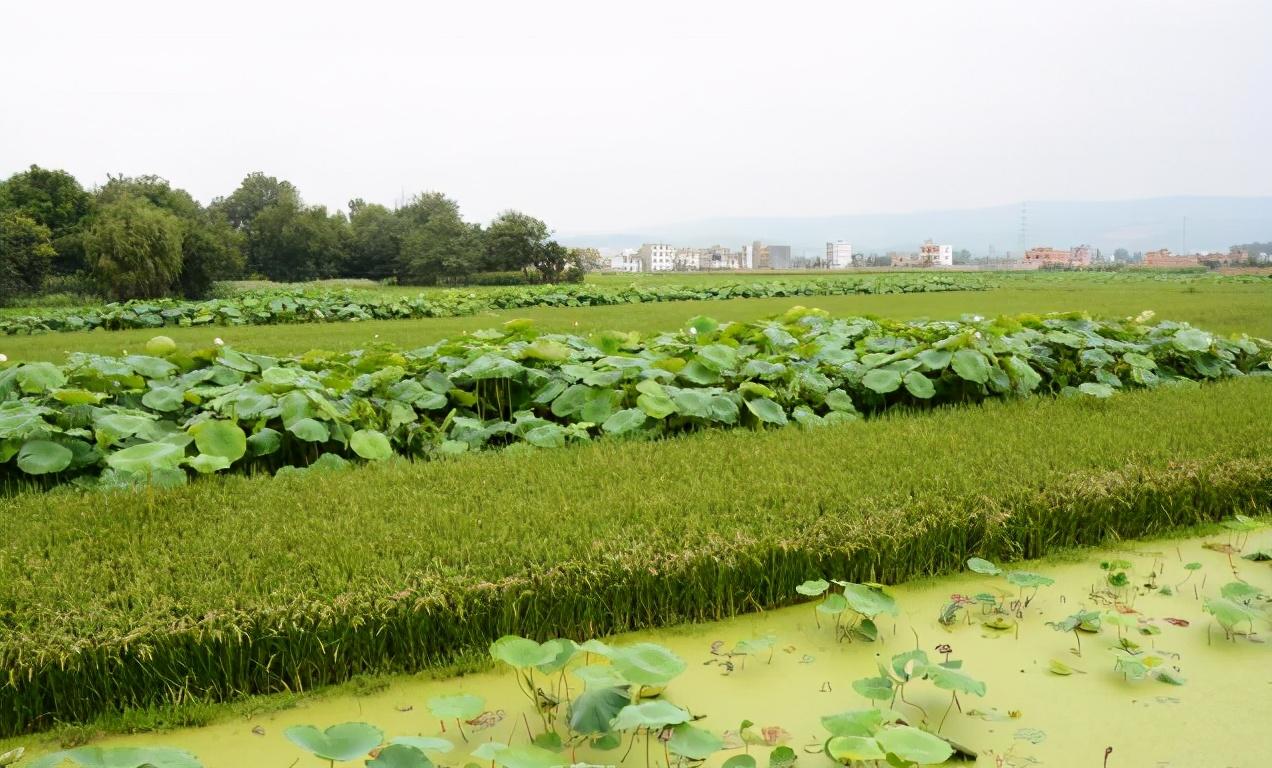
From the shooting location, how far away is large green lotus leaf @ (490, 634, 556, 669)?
1.77 metres

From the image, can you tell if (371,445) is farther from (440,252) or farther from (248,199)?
(248,199)

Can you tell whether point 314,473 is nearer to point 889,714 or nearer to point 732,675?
point 732,675

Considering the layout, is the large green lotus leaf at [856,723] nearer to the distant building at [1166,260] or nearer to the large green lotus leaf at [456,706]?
the large green lotus leaf at [456,706]

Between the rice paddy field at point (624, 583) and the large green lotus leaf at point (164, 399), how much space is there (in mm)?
43

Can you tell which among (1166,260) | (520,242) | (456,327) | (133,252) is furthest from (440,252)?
(1166,260)

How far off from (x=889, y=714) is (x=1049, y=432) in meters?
2.79

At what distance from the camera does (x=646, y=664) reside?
5.73 feet

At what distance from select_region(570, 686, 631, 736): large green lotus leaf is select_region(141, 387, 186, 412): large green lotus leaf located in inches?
124

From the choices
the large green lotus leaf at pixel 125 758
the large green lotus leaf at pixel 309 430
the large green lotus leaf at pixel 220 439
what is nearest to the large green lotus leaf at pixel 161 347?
the large green lotus leaf at pixel 220 439

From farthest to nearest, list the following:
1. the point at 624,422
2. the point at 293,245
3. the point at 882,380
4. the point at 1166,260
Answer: the point at 1166,260 < the point at 293,245 < the point at 882,380 < the point at 624,422

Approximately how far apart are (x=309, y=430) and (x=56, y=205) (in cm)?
4545

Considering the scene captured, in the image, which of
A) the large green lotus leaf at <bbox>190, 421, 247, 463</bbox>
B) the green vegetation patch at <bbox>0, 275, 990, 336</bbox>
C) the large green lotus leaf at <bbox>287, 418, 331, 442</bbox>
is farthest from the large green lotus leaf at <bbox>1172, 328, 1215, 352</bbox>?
the green vegetation patch at <bbox>0, 275, 990, 336</bbox>

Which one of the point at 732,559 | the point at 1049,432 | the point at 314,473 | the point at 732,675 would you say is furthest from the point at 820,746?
the point at 1049,432

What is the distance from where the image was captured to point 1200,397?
489 centimetres
